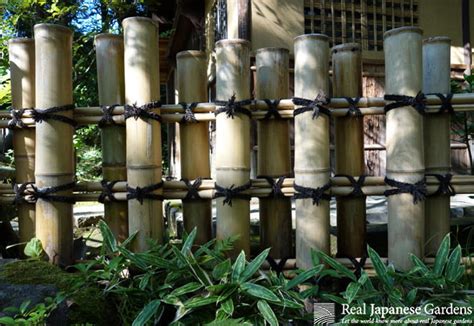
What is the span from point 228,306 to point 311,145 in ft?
3.33

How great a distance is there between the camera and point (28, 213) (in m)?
2.65

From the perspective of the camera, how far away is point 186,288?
79.9 inches

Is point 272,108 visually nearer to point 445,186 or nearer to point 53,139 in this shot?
point 445,186

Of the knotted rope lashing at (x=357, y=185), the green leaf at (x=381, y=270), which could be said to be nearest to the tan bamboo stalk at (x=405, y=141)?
the knotted rope lashing at (x=357, y=185)

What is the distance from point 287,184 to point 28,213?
1562mm

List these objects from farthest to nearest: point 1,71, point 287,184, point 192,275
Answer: point 1,71, point 287,184, point 192,275

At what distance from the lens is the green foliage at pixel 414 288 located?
2066 millimetres

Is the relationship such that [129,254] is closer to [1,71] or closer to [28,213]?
[28,213]

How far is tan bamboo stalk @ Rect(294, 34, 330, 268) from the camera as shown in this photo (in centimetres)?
245

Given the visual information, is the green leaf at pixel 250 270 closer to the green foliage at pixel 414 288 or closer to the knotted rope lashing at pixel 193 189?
the green foliage at pixel 414 288

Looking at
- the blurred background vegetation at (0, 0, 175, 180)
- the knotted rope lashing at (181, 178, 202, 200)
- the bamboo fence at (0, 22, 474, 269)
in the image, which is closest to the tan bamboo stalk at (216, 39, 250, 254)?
the bamboo fence at (0, 22, 474, 269)

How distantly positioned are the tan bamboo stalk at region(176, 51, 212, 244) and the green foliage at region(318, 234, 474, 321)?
804 millimetres

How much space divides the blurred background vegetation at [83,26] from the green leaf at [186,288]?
14.1ft

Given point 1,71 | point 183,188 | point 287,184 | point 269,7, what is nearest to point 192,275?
point 183,188
